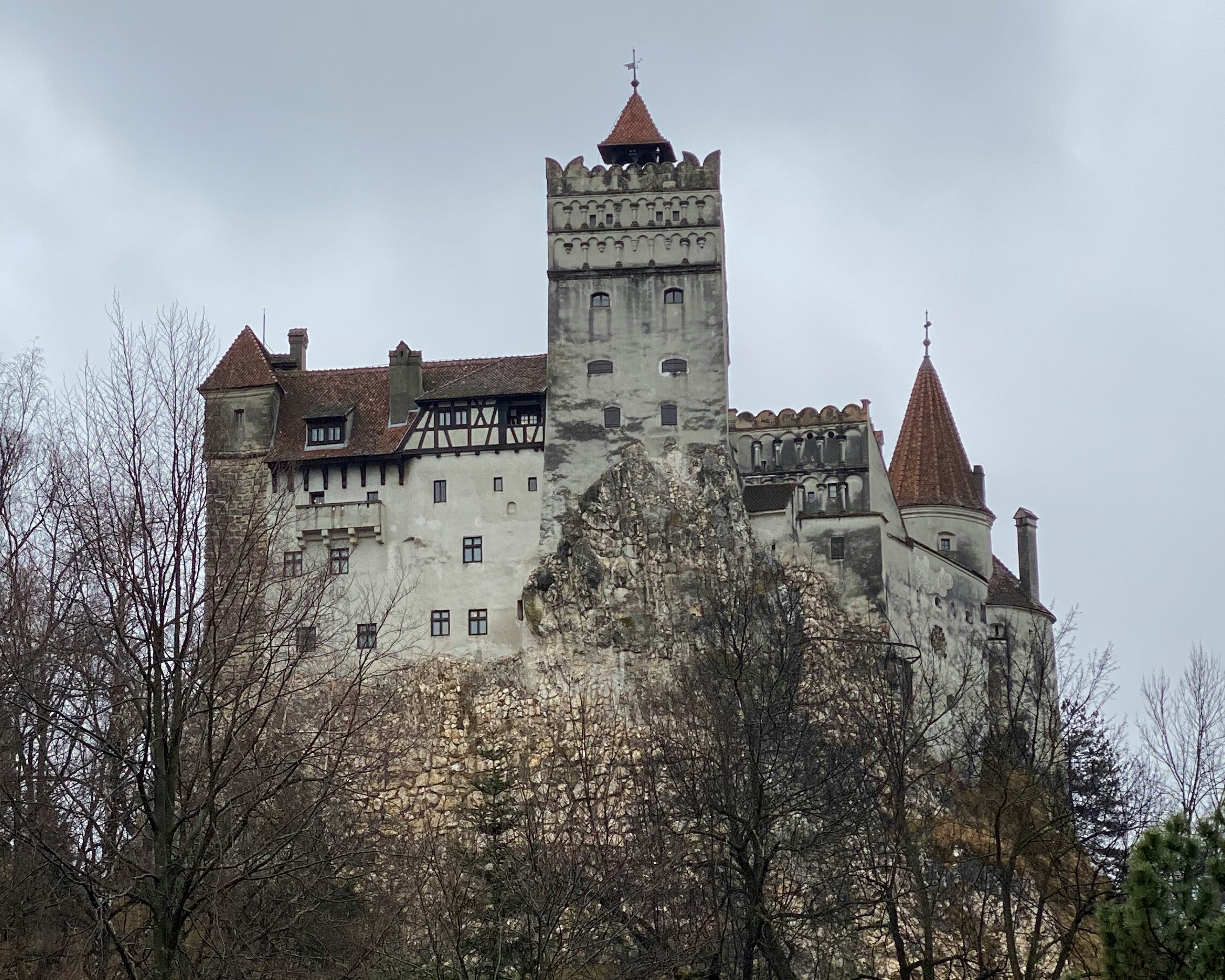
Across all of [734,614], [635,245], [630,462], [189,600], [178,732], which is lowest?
[178,732]

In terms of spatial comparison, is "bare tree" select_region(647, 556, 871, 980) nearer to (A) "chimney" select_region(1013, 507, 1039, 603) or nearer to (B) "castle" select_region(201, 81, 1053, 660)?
(B) "castle" select_region(201, 81, 1053, 660)

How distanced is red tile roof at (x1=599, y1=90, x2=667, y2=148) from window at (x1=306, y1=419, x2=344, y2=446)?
12561 mm

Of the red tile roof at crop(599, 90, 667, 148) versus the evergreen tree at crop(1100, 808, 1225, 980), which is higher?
the red tile roof at crop(599, 90, 667, 148)

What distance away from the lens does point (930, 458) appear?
59.6 m

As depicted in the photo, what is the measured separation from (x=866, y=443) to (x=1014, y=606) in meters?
7.51

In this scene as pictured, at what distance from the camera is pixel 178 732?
16.3 m

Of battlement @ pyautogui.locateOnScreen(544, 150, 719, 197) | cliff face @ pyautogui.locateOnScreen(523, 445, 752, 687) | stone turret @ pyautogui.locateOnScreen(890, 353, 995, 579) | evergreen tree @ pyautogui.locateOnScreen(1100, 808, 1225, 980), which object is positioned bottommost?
evergreen tree @ pyautogui.locateOnScreen(1100, 808, 1225, 980)

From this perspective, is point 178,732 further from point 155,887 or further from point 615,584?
point 615,584

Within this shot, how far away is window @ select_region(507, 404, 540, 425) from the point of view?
174ft

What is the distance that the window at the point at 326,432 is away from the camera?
54.1 m

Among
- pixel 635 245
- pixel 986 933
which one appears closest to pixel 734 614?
pixel 986 933

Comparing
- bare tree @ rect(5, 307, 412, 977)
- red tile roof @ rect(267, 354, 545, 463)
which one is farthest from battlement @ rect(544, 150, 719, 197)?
bare tree @ rect(5, 307, 412, 977)

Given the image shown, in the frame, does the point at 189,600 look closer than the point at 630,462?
Yes

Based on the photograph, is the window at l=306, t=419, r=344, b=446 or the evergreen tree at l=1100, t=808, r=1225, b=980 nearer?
the evergreen tree at l=1100, t=808, r=1225, b=980
